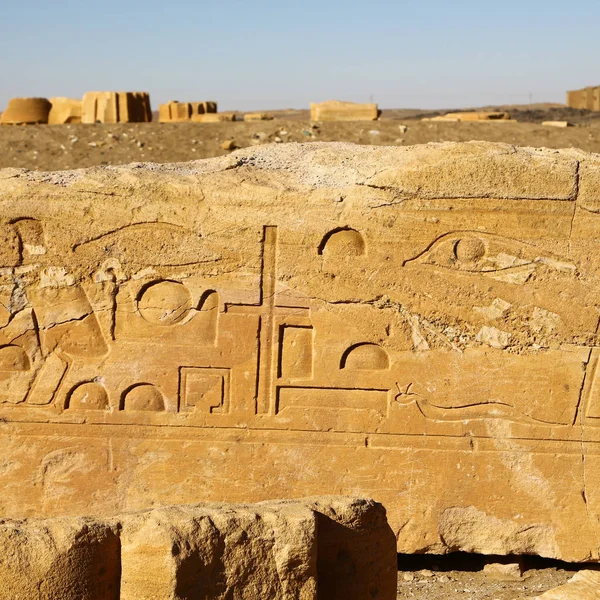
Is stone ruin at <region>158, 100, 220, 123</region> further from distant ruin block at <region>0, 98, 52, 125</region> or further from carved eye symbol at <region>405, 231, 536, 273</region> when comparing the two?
carved eye symbol at <region>405, 231, 536, 273</region>

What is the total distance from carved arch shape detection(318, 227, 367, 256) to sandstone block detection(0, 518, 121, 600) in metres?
2.07

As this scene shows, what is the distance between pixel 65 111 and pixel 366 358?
1559 centimetres

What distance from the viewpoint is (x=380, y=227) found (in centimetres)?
472

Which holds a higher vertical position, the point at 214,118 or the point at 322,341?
the point at 214,118

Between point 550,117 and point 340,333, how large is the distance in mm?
25831

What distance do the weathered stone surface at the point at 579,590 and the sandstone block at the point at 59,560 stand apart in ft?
4.98

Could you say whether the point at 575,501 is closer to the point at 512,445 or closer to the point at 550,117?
the point at 512,445

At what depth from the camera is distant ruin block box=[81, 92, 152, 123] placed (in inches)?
715

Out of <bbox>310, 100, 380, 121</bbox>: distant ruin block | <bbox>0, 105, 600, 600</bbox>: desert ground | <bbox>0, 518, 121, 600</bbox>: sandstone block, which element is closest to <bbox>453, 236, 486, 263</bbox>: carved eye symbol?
<bbox>0, 518, 121, 600</bbox>: sandstone block

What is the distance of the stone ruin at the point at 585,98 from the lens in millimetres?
28344

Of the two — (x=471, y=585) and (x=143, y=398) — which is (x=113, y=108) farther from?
(x=471, y=585)

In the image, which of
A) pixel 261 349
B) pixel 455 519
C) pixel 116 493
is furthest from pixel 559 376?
pixel 116 493

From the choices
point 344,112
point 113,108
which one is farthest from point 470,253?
point 113,108

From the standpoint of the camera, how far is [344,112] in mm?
17844
